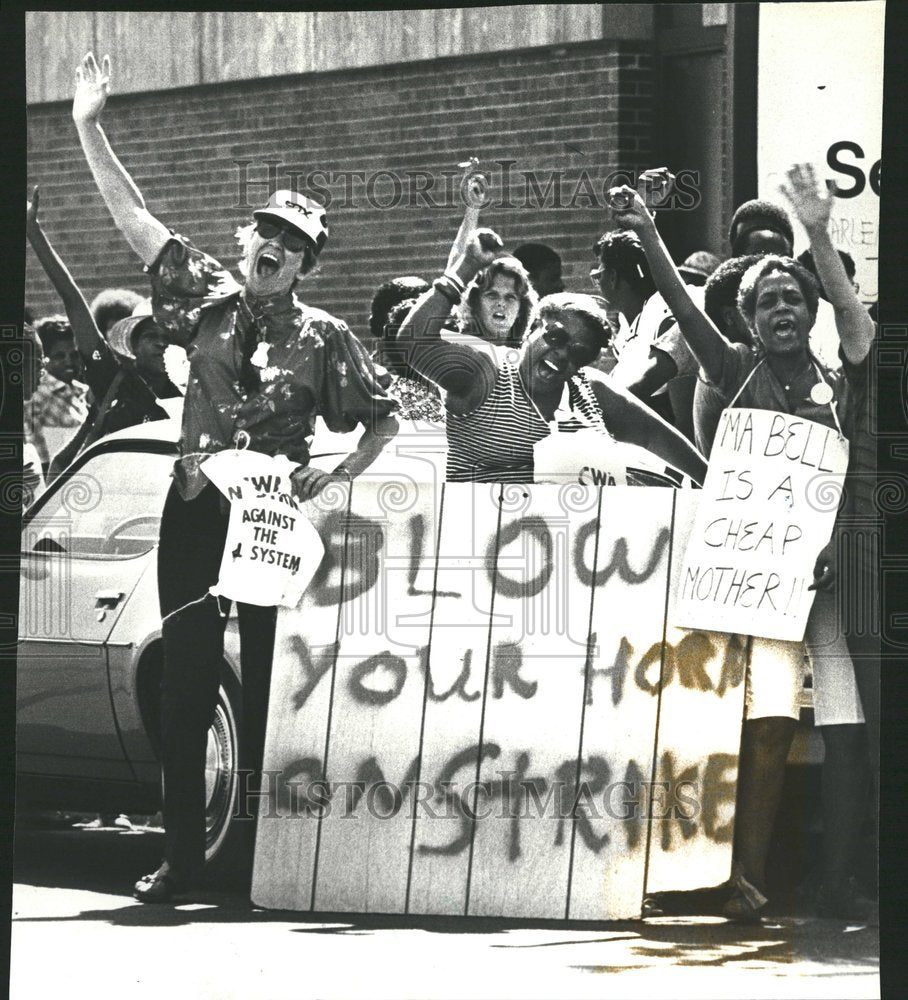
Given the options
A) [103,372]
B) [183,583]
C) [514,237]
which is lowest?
[183,583]

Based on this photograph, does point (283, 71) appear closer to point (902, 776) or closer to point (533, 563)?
point (533, 563)

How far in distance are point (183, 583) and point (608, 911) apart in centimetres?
194

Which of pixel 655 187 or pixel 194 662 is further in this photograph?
pixel 194 662

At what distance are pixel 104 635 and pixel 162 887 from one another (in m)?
0.96

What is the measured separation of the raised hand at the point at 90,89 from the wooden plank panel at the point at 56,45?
0.09 feet

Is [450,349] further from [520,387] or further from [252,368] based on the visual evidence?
[252,368]

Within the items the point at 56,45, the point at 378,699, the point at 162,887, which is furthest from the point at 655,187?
the point at 162,887

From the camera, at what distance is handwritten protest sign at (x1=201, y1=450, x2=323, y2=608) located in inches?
253

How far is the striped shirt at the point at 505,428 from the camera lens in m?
6.37

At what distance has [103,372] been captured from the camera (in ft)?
21.6

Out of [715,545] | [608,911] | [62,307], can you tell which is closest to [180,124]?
[62,307]

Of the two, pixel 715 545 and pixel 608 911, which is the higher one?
pixel 715 545

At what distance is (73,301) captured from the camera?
6523mm

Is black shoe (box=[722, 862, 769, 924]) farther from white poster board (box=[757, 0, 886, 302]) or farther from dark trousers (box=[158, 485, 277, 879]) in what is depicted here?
white poster board (box=[757, 0, 886, 302])
